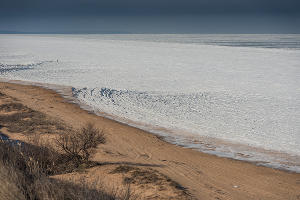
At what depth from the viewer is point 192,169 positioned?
7.63m

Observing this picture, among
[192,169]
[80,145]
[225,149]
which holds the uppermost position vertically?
[80,145]

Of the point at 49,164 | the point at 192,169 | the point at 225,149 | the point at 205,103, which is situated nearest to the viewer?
the point at 49,164

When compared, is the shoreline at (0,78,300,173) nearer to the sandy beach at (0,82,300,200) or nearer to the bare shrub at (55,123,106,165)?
the sandy beach at (0,82,300,200)

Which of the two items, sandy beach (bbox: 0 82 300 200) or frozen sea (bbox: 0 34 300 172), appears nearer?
sandy beach (bbox: 0 82 300 200)

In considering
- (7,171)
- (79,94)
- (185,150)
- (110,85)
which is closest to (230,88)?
(110,85)

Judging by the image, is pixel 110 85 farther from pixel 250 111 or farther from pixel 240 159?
pixel 240 159

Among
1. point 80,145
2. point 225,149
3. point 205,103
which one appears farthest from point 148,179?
point 205,103

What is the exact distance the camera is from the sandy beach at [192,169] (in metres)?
6.49

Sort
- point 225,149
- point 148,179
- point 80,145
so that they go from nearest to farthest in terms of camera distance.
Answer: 1. point 148,179
2. point 80,145
3. point 225,149

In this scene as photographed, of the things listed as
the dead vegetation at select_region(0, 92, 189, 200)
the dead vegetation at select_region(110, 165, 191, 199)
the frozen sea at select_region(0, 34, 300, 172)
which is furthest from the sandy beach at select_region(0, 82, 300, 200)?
the frozen sea at select_region(0, 34, 300, 172)

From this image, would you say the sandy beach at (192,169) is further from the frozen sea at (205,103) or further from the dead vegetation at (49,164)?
the frozen sea at (205,103)

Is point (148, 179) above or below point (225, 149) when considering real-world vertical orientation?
above

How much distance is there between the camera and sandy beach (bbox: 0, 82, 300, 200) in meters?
6.49

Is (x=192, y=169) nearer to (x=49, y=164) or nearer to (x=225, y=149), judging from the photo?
(x=225, y=149)
